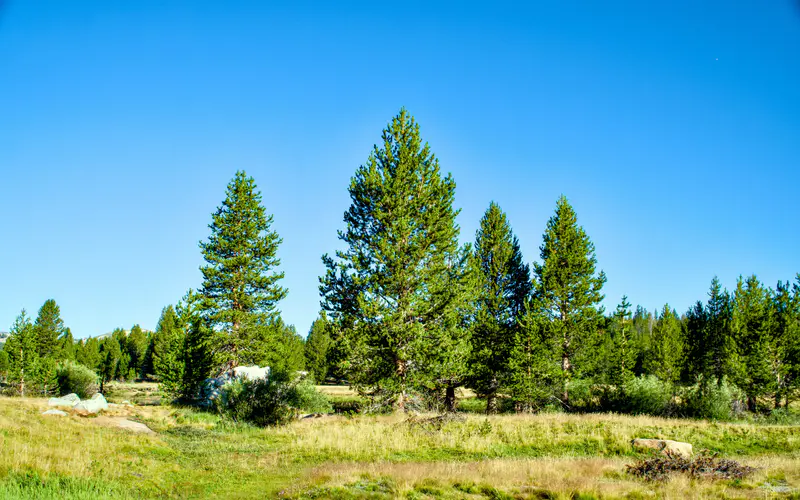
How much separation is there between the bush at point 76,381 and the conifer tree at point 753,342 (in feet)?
186

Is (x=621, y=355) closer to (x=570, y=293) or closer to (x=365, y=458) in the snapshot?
(x=570, y=293)

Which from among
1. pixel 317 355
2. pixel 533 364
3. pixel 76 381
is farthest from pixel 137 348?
pixel 533 364

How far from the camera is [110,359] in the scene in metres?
85.1

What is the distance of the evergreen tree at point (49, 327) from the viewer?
62.8 m

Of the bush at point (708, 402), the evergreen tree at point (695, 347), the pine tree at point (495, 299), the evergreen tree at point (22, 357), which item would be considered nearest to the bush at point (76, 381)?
the evergreen tree at point (22, 357)

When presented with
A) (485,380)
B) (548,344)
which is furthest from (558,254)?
(485,380)

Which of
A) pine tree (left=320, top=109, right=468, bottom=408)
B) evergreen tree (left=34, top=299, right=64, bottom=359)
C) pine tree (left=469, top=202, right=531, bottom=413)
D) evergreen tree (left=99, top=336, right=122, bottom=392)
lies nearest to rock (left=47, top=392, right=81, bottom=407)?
pine tree (left=320, top=109, right=468, bottom=408)

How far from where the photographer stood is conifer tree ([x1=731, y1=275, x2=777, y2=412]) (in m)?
36.2

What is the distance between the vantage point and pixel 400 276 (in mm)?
22703

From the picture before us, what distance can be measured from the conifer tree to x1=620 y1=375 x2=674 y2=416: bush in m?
10.5

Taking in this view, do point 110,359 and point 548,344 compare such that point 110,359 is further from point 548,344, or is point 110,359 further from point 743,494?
point 743,494

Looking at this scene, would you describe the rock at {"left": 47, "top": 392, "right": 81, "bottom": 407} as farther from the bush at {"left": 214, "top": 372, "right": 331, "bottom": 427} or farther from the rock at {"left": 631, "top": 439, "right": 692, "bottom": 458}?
the rock at {"left": 631, "top": 439, "right": 692, "bottom": 458}

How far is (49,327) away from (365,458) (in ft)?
229

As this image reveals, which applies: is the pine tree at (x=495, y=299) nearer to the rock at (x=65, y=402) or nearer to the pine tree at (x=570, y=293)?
the pine tree at (x=570, y=293)
